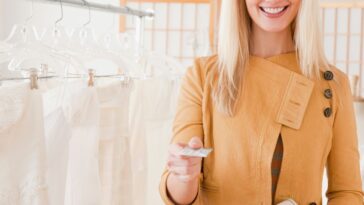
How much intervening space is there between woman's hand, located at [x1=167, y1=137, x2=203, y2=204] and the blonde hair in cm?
22

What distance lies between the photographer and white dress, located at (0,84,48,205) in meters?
1.16

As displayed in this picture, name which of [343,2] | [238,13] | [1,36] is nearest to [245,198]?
[238,13]

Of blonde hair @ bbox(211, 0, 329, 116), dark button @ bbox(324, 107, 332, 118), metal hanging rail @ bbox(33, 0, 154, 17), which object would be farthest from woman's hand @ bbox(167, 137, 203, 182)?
metal hanging rail @ bbox(33, 0, 154, 17)

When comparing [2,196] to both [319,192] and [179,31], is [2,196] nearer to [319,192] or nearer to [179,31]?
[319,192]

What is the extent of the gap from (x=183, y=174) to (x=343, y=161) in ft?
1.42

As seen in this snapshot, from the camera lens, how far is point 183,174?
1177 millimetres

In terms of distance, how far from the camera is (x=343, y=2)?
4266 mm

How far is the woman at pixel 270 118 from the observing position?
1350 millimetres

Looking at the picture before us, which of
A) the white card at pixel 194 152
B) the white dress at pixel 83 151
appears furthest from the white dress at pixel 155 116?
the white card at pixel 194 152

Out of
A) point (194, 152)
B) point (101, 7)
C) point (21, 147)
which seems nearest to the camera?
point (194, 152)

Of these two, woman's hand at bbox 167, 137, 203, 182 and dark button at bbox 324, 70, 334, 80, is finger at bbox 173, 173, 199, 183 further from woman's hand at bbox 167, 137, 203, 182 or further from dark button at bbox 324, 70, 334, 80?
dark button at bbox 324, 70, 334, 80

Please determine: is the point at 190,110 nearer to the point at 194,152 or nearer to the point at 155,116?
the point at 194,152

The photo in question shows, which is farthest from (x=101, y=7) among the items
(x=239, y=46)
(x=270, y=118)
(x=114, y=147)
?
(x=270, y=118)

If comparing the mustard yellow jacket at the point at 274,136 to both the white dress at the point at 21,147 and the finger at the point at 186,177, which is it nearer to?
the finger at the point at 186,177
